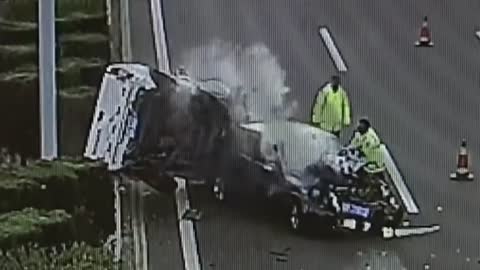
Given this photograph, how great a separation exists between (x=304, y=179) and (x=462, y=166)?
1.39 feet

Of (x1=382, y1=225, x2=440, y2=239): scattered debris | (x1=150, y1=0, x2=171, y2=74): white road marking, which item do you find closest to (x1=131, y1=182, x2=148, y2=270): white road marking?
(x1=150, y1=0, x2=171, y2=74): white road marking

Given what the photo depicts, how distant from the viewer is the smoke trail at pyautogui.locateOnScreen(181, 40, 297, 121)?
→ 3.87m

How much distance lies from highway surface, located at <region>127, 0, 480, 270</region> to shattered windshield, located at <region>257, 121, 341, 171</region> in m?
0.05

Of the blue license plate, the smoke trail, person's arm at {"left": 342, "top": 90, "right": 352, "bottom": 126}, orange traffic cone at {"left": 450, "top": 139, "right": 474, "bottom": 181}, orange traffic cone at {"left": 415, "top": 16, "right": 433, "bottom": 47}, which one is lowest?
the blue license plate

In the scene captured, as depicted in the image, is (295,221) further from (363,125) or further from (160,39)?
(160,39)

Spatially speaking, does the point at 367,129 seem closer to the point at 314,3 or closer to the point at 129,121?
the point at 314,3

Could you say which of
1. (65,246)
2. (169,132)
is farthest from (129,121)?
(65,246)

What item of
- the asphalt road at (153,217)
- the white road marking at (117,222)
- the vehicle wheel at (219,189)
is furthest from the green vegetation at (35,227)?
the vehicle wheel at (219,189)

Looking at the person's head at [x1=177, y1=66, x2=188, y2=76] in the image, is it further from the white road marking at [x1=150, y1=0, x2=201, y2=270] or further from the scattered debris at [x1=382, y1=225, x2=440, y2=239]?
the scattered debris at [x1=382, y1=225, x2=440, y2=239]

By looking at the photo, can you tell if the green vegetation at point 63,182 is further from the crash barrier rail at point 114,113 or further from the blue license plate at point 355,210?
the blue license plate at point 355,210

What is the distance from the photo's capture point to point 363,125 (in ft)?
Answer: 12.6

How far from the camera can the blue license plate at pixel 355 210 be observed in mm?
3846

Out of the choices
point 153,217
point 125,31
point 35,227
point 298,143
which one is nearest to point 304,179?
point 298,143

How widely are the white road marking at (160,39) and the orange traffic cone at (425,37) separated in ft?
2.21
